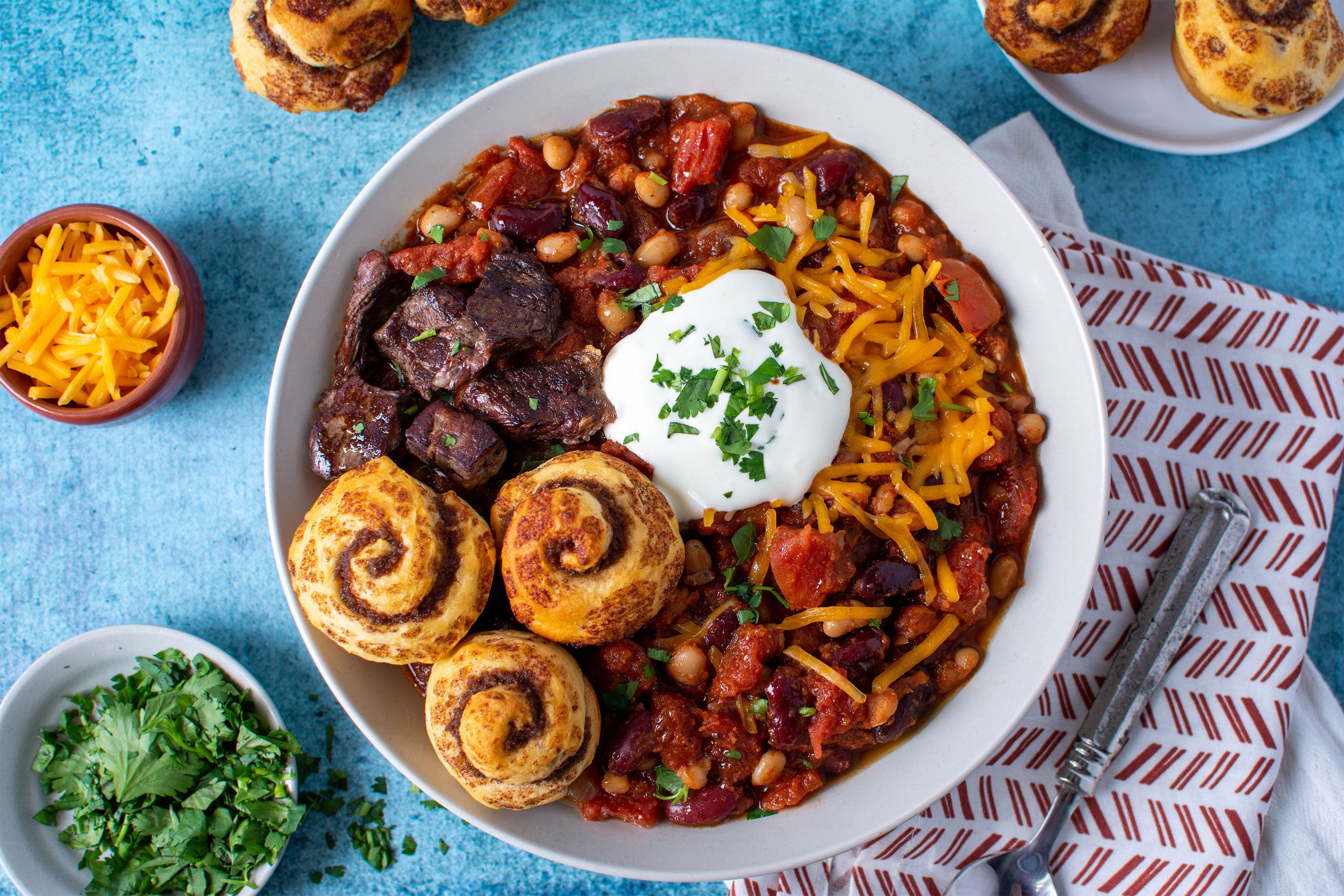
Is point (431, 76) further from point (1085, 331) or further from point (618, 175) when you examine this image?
point (1085, 331)

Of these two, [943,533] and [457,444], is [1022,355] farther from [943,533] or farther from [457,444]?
[457,444]

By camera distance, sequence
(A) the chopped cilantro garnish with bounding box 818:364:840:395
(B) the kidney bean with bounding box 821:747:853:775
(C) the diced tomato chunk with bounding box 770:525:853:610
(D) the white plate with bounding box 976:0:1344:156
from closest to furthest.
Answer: (C) the diced tomato chunk with bounding box 770:525:853:610 < (A) the chopped cilantro garnish with bounding box 818:364:840:395 < (B) the kidney bean with bounding box 821:747:853:775 < (D) the white plate with bounding box 976:0:1344:156

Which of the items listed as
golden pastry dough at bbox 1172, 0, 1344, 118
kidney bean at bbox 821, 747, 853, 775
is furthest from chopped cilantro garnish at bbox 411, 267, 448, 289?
golden pastry dough at bbox 1172, 0, 1344, 118

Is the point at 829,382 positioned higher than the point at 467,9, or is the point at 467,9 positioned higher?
the point at 467,9

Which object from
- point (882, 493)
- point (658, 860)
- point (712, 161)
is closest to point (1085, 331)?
point (882, 493)

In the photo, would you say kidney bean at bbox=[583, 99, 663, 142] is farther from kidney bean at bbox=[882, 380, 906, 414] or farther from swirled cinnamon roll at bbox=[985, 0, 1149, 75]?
swirled cinnamon roll at bbox=[985, 0, 1149, 75]

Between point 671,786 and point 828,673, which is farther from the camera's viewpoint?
point 671,786

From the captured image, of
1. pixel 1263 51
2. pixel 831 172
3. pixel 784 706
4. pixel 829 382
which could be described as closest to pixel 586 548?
pixel 784 706

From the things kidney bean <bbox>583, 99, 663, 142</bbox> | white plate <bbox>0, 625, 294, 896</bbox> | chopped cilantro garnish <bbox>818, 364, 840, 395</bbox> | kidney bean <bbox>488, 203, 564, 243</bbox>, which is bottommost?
white plate <bbox>0, 625, 294, 896</bbox>
